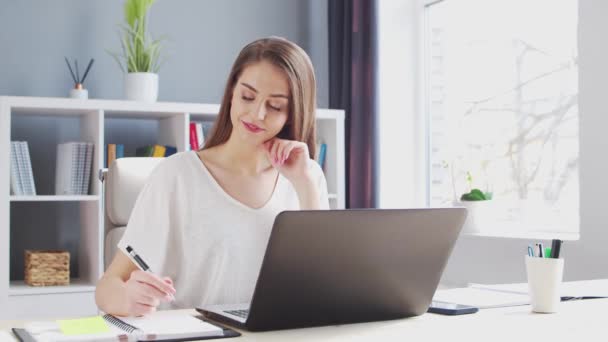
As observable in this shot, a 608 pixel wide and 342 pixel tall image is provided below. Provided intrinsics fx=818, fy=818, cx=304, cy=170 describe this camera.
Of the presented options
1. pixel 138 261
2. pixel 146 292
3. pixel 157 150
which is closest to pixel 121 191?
pixel 138 261

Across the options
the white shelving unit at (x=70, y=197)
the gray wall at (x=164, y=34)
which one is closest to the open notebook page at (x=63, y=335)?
the white shelving unit at (x=70, y=197)

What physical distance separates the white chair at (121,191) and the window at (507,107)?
1.68 meters

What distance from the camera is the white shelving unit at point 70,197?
10.5 ft

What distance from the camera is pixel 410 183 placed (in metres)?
3.91

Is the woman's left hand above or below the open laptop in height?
above

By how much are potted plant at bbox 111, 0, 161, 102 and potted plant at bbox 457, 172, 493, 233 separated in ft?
4.60

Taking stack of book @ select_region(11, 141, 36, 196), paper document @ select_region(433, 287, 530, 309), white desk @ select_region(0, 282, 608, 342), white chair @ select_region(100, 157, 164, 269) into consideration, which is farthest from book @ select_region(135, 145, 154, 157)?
white desk @ select_region(0, 282, 608, 342)

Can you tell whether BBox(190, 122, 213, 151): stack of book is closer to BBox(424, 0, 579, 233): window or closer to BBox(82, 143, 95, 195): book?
BBox(82, 143, 95, 195): book

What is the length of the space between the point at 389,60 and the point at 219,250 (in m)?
2.35

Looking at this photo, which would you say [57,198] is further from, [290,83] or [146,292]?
[146,292]

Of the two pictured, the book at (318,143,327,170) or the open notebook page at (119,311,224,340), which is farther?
the book at (318,143,327,170)

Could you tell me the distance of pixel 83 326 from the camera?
1146 millimetres

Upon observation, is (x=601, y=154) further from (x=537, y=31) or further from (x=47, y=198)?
(x=47, y=198)

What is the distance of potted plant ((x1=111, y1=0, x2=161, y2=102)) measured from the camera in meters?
3.52
